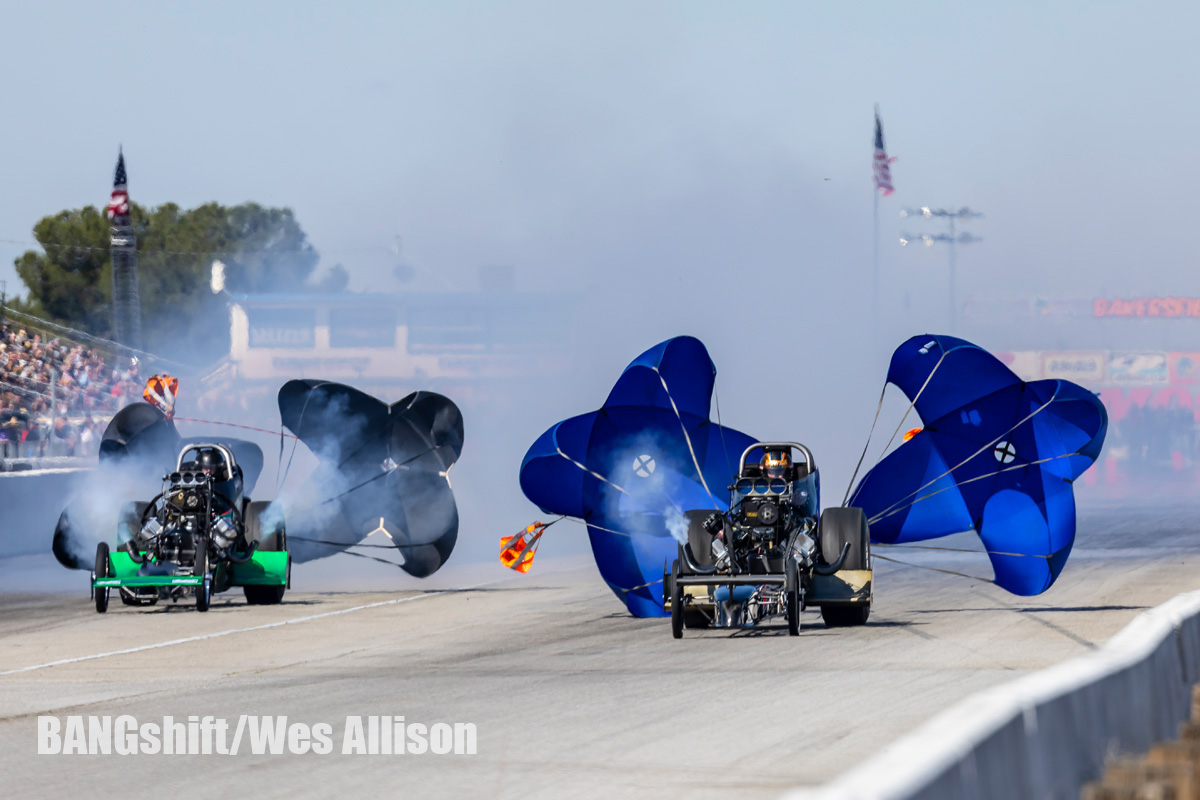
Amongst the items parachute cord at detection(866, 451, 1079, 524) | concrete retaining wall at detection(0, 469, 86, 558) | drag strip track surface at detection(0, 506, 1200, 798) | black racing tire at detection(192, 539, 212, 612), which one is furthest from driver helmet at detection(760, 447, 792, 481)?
concrete retaining wall at detection(0, 469, 86, 558)

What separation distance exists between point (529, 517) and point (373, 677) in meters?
37.1

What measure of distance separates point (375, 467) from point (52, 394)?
1727 centimetres

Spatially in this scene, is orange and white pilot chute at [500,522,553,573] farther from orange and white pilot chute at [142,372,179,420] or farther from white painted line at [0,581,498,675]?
orange and white pilot chute at [142,372,179,420]

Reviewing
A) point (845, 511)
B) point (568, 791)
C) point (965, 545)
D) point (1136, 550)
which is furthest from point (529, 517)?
point (568, 791)

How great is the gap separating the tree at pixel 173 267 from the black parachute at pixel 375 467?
82.8 m

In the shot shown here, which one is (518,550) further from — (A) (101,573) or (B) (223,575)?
(A) (101,573)

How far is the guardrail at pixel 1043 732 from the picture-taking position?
5.27 meters

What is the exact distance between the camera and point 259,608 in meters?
23.2

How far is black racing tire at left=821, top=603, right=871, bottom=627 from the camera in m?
19.1

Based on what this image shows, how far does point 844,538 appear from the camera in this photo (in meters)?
18.9

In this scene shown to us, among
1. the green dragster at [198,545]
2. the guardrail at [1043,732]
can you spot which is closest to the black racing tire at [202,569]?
the green dragster at [198,545]

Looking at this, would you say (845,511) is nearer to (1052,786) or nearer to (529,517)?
(1052,786)

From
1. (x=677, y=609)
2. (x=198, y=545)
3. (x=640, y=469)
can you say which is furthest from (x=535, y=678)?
(x=198, y=545)

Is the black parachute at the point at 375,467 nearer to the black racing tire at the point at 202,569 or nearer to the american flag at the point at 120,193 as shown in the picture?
the black racing tire at the point at 202,569
